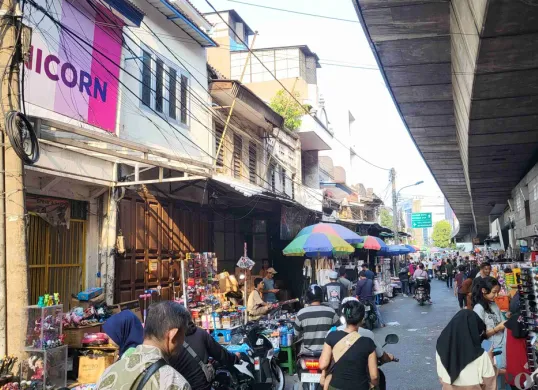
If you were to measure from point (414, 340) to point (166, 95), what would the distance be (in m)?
8.63

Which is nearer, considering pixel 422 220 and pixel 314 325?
pixel 314 325

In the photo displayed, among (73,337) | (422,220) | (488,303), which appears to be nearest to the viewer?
(488,303)

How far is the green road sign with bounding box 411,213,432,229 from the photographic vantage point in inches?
1978

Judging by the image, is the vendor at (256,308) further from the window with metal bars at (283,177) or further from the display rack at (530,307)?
the window with metal bars at (283,177)

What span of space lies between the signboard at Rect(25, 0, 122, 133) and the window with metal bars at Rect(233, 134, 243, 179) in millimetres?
6912

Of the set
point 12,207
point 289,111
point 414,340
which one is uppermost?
point 289,111

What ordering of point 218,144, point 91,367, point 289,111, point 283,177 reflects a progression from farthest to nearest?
point 283,177 → point 289,111 → point 218,144 → point 91,367

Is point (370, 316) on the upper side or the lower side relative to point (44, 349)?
lower

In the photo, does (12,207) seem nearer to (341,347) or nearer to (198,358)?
(198,358)

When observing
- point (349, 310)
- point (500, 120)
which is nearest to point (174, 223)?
point (500, 120)

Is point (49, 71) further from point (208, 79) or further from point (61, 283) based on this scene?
point (208, 79)

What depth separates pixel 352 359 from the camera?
433cm

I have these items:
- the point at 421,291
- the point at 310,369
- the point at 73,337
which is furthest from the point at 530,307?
the point at 421,291

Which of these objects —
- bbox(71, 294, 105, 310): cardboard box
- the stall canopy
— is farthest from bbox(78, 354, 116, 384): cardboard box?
the stall canopy
